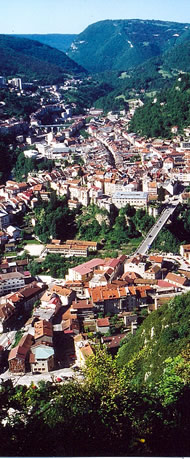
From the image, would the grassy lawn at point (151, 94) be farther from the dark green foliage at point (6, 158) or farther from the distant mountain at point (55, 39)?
the distant mountain at point (55, 39)

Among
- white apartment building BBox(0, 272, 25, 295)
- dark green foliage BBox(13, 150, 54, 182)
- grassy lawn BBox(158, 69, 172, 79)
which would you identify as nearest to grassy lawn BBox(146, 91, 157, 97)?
grassy lawn BBox(158, 69, 172, 79)

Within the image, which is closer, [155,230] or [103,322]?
[103,322]

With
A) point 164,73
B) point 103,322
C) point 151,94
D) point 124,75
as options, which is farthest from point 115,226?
point 124,75

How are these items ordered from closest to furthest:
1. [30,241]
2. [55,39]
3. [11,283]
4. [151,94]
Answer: [11,283], [30,241], [151,94], [55,39]

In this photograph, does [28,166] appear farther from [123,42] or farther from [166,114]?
[123,42]

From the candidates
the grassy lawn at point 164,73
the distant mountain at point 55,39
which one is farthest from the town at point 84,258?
the distant mountain at point 55,39

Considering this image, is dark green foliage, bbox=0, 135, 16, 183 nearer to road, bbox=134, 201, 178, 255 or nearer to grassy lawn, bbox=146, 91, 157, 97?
road, bbox=134, 201, 178, 255

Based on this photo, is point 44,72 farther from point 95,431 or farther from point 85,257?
point 95,431
